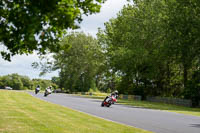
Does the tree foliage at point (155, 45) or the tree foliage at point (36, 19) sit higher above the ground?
the tree foliage at point (155, 45)

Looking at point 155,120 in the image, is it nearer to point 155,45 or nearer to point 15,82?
point 155,45

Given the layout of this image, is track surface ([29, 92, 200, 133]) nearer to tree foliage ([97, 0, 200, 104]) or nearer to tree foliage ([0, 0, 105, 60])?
tree foliage ([0, 0, 105, 60])

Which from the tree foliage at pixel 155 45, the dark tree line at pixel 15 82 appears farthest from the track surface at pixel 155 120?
the dark tree line at pixel 15 82

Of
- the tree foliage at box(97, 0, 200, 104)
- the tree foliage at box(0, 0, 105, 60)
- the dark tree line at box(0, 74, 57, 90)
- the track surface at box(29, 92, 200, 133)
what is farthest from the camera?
the dark tree line at box(0, 74, 57, 90)

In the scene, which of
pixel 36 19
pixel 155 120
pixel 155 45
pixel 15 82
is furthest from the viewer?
pixel 15 82

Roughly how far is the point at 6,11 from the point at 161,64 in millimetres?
56955

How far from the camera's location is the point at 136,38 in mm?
58500

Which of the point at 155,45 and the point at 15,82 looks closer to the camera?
the point at 155,45

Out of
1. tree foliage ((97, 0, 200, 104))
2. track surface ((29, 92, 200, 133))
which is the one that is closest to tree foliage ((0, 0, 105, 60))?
track surface ((29, 92, 200, 133))

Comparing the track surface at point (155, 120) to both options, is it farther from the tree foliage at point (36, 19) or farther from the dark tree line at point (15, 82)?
the dark tree line at point (15, 82)

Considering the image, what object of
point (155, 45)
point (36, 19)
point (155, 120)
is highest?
point (155, 45)

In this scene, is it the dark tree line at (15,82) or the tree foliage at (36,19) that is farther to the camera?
the dark tree line at (15,82)

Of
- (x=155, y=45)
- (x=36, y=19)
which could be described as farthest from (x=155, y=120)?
(x=155, y=45)

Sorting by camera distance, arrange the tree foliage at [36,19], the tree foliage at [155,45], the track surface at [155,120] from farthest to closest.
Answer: the tree foliage at [155,45]
the track surface at [155,120]
the tree foliage at [36,19]
